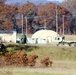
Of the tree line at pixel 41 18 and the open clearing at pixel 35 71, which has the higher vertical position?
the tree line at pixel 41 18

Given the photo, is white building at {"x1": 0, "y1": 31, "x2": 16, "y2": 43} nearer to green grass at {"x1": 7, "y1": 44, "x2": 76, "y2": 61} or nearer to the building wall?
the building wall

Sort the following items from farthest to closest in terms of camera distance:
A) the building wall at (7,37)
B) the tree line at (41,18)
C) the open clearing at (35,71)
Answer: the tree line at (41,18), the building wall at (7,37), the open clearing at (35,71)

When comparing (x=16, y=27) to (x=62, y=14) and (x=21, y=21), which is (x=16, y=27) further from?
(x=62, y=14)

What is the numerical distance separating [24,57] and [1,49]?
1511cm

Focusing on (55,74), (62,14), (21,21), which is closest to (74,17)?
(62,14)

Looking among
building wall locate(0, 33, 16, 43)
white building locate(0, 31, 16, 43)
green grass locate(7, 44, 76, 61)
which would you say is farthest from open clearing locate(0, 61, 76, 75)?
building wall locate(0, 33, 16, 43)

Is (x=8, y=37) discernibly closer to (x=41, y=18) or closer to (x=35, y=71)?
(x=41, y=18)

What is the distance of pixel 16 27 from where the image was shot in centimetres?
9144

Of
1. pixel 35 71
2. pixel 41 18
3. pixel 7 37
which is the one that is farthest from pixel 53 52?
pixel 41 18

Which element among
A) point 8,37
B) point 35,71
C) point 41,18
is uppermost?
point 41,18

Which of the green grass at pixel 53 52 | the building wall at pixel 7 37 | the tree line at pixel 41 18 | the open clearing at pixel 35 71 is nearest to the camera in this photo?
the open clearing at pixel 35 71

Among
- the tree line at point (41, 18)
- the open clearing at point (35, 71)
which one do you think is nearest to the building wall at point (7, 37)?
the tree line at point (41, 18)

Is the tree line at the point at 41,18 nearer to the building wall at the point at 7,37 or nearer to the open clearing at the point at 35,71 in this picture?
the building wall at the point at 7,37

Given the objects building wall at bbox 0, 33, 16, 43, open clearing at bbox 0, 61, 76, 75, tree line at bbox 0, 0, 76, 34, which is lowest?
open clearing at bbox 0, 61, 76, 75
